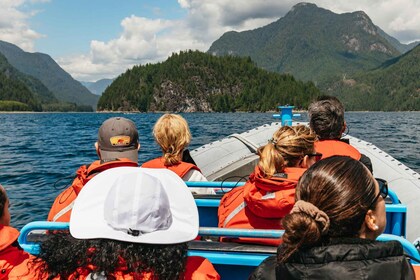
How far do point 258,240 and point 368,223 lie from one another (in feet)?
3.64

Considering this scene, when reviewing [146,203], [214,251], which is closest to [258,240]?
[214,251]

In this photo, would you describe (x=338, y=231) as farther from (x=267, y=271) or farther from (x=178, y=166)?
(x=178, y=166)

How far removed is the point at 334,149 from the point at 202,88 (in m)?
154

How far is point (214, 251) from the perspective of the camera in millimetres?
2307

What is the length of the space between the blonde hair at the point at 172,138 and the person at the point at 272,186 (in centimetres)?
77

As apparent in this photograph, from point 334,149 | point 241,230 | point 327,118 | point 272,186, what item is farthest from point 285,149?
point 327,118

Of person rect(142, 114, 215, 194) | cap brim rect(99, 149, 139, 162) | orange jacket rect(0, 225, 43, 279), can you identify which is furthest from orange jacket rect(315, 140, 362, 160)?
orange jacket rect(0, 225, 43, 279)

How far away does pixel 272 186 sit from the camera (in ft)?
7.82

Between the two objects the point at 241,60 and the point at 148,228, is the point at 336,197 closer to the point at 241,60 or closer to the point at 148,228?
the point at 148,228

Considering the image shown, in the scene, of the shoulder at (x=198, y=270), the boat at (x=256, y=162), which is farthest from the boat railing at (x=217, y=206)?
the shoulder at (x=198, y=270)

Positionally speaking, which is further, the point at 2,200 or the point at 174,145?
the point at 174,145

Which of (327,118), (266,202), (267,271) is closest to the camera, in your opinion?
(267,271)

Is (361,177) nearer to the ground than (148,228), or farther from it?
farther from it

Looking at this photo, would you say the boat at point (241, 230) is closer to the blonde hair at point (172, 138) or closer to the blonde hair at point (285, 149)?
the blonde hair at point (172, 138)
